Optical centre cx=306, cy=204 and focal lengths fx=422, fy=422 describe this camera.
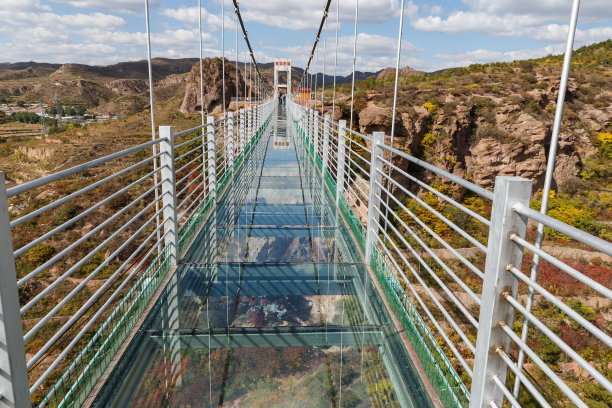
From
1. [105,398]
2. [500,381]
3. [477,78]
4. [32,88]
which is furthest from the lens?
[32,88]

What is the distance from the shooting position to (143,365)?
6.43 ft

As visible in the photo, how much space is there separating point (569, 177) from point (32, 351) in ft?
87.8

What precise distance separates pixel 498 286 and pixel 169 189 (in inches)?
99.0

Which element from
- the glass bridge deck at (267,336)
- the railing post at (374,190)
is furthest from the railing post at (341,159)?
the railing post at (374,190)

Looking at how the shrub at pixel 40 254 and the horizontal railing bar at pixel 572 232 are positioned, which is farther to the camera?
the shrub at pixel 40 254

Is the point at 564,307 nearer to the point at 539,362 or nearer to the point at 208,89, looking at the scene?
the point at 539,362

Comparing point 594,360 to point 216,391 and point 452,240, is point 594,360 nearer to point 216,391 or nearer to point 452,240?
point 452,240

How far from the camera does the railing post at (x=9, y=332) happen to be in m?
1.16

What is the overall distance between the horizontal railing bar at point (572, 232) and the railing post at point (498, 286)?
3 cm

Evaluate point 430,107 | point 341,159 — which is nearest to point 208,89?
point 430,107

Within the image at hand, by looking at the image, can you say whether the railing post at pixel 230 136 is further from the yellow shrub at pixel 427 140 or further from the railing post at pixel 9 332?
the yellow shrub at pixel 427 140

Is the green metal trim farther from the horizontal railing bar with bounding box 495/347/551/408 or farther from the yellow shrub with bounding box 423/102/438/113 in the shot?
the yellow shrub with bounding box 423/102/438/113

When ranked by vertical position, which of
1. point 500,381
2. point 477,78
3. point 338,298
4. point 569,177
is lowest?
point 569,177

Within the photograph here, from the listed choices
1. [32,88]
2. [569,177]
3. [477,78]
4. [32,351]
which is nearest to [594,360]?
[32,351]
